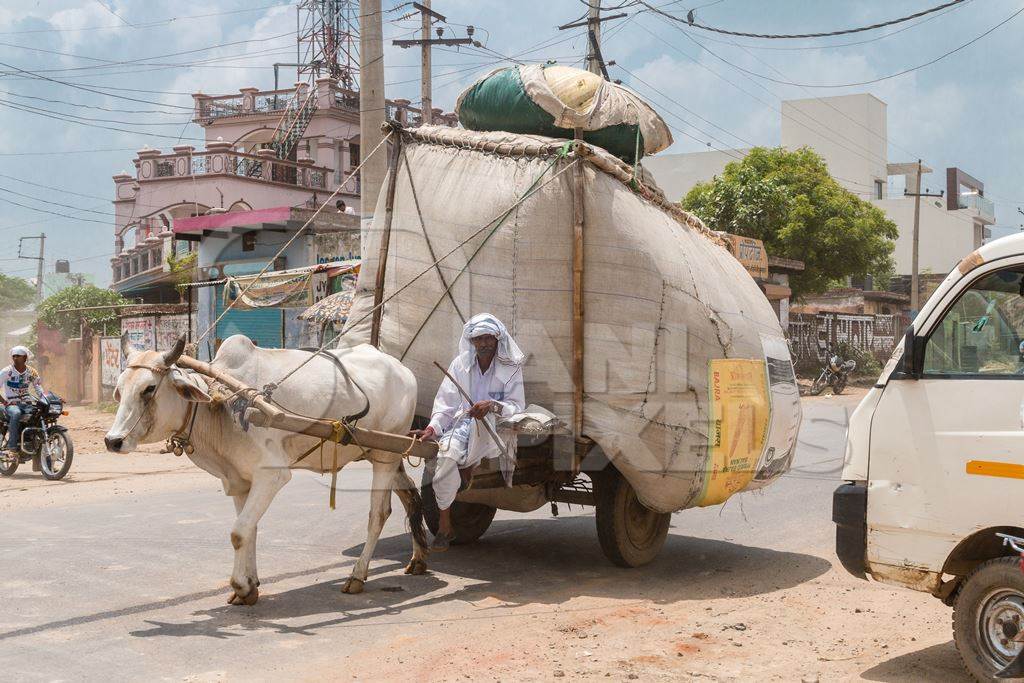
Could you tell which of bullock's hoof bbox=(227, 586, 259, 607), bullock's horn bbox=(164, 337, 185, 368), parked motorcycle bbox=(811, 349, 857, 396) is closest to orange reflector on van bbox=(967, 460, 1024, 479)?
bullock's hoof bbox=(227, 586, 259, 607)

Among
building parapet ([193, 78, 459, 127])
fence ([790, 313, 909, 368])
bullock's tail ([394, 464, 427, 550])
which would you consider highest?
building parapet ([193, 78, 459, 127])

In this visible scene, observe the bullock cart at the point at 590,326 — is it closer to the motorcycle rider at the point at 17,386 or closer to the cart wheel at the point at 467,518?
the cart wheel at the point at 467,518

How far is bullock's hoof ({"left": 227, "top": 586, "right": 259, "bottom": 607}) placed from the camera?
20.3 feet

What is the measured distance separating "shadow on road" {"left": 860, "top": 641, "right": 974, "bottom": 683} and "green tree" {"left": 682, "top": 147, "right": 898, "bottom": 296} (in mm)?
25572

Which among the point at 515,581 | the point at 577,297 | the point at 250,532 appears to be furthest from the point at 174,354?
the point at 515,581

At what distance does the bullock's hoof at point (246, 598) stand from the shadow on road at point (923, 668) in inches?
140

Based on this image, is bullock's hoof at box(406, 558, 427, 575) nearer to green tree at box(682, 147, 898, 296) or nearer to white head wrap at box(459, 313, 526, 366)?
white head wrap at box(459, 313, 526, 366)

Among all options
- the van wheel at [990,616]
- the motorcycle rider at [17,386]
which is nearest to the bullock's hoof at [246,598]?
the van wheel at [990,616]

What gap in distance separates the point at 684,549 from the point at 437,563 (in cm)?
218

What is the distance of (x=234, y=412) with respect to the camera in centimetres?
616

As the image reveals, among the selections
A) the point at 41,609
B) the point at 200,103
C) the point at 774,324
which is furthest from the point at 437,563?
the point at 200,103

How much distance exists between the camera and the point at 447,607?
6.45 m

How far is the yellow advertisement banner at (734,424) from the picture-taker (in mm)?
7004

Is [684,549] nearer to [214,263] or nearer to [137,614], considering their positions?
[137,614]
